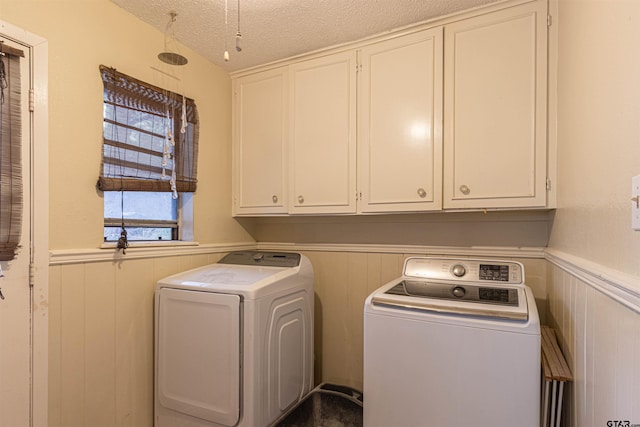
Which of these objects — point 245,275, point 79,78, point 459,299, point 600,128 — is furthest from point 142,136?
point 600,128

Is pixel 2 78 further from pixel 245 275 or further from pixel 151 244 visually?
pixel 245 275

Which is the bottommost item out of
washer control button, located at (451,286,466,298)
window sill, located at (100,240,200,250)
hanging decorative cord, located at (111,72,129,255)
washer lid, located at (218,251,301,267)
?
washer control button, located at (451,286,466,298)

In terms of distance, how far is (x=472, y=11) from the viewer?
67.0 inches

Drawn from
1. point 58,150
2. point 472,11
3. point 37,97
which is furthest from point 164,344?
point 472,11

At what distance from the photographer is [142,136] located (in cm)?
186

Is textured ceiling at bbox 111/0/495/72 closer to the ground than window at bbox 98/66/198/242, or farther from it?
farther from it

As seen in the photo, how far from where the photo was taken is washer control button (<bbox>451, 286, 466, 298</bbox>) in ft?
4.78

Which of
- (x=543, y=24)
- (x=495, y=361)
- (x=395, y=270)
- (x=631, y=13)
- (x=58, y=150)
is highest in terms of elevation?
(x=543, y=24)

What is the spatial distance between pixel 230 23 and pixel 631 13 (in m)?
1.69

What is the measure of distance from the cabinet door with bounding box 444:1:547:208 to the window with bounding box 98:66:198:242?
1480mm

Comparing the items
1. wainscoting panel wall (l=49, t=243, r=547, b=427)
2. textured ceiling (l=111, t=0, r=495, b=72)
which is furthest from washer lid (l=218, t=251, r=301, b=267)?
textured ceiling (l=111, t=0, r=495, b=72)

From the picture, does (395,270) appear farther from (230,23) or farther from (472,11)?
(230,23)

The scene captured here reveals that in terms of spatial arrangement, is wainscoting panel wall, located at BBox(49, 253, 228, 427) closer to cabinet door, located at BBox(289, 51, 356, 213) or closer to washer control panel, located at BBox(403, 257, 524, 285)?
cabinet door, located at BBox(289, 51, 356, 213)

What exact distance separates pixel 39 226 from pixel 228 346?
938 mm
